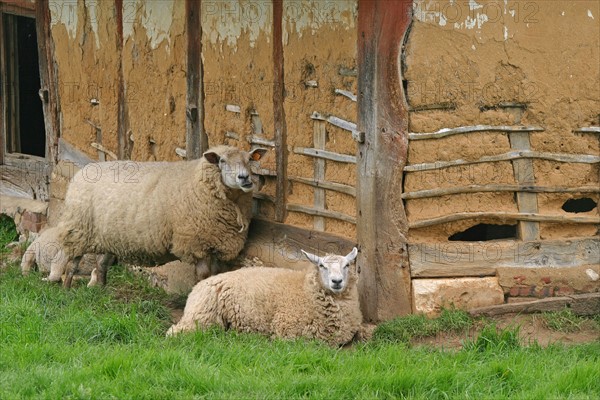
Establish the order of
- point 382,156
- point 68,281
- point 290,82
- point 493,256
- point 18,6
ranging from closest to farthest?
1. point 382,156
2. point 493,256
3. point 290,82
4. point 68,281
5. point 18,6

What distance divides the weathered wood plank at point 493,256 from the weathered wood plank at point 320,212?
69 centimetres

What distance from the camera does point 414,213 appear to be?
962cm

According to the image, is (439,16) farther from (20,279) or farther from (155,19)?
(20,279)

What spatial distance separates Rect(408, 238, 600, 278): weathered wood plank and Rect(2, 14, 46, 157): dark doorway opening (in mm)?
7577

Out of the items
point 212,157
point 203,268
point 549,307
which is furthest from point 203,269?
point 549,307

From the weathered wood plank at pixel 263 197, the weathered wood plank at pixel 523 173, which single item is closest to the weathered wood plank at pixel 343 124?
the weathered wood plank at pixel 263 197

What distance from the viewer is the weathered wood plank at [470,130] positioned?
948 centimetres

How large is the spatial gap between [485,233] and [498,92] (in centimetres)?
217

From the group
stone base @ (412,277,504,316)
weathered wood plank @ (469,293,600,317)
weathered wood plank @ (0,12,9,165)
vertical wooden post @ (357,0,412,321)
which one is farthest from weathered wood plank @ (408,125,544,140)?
weathered wood plank @ (0,12,9,165)

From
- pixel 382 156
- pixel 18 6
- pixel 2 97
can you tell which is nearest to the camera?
pixel 382 156

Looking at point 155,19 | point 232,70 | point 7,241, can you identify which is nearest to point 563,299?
point 232,70

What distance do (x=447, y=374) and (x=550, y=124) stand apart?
2.68 meters

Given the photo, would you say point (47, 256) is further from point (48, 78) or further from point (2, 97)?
point (2, 97)

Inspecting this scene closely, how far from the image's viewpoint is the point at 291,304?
30.9 ft
